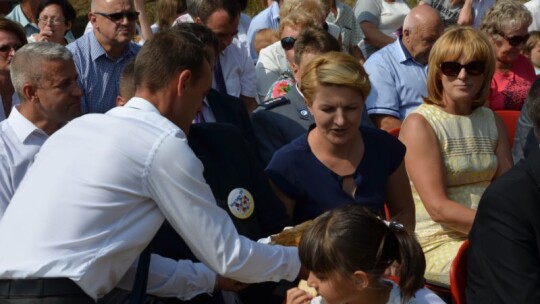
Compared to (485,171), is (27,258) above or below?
above

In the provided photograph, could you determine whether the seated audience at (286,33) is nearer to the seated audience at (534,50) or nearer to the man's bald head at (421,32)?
the man's bald head at (421,32)

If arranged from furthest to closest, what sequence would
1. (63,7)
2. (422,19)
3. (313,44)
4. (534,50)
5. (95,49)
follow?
(534,50), (63,7), (422,19), (95,49), (313,44)

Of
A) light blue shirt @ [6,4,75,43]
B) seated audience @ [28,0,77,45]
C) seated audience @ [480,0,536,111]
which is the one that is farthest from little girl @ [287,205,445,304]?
light blue shirt @ [6,4,75,43]

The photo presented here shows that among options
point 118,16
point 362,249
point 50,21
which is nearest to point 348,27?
point 50,21

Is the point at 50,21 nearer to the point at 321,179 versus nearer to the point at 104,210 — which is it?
the point at 321,179

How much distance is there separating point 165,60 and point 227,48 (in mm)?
3312

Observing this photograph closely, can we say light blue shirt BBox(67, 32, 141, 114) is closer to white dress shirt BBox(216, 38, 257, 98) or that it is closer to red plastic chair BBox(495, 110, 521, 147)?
white dress shirt BBox(216, 38, 257, 98)

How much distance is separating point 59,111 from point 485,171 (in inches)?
84.3

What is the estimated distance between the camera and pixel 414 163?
4645 mm

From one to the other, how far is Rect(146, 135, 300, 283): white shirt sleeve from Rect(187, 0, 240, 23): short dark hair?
3.36 m

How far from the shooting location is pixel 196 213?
3076mm

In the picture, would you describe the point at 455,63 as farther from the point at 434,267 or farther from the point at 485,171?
the point at 434,267

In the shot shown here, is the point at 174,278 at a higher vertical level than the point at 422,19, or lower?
higher

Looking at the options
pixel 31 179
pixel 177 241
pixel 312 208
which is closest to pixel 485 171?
pixel 312 208
